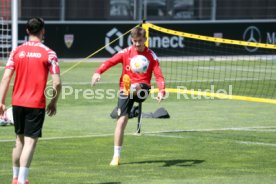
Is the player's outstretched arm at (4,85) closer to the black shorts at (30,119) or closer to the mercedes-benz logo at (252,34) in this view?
the black shorts at (30,119)

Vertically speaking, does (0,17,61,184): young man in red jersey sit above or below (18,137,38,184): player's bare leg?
above

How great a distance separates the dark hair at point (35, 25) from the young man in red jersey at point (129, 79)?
2.36m

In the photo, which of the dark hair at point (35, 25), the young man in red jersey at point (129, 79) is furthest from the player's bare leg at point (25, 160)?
the young man in red jersey at point (129, 79)

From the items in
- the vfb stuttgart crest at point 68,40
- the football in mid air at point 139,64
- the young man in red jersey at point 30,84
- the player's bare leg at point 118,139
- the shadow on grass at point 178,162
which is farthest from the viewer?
the vfb stuttgart crest at point 68,40

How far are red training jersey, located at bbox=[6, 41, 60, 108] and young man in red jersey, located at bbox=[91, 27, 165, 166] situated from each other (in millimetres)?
2236

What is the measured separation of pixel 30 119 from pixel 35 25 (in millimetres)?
1103

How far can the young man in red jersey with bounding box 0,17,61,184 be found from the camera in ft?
35.4

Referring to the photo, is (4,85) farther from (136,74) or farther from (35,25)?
(136,74)

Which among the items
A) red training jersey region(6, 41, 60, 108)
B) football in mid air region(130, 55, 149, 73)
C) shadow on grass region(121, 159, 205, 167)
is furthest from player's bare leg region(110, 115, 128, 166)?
red training jersey region(6, 41, 60, 108)

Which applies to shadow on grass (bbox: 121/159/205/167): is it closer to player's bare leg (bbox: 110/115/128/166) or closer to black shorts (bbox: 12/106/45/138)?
player's bare leg (bbox: 110/115/128/166)

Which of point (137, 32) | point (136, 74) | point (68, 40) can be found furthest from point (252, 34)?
point (137, 32)

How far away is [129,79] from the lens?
13.9 meters

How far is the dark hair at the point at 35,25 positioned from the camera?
35.1ft

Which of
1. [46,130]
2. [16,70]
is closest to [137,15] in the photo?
[46,130]
